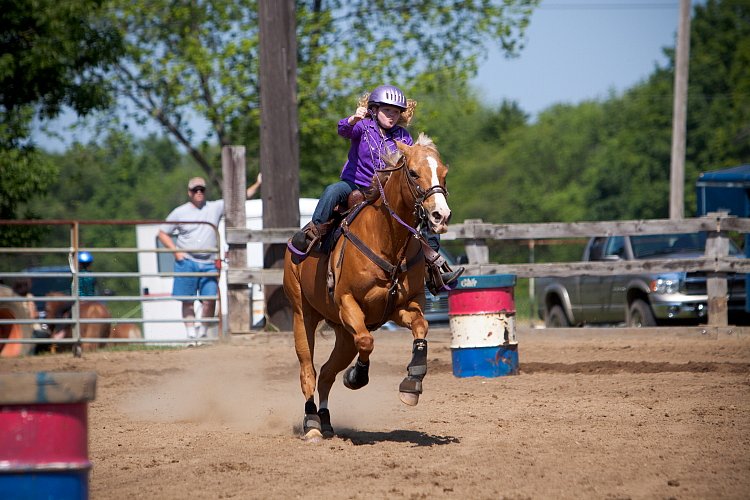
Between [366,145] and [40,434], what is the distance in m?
4.30

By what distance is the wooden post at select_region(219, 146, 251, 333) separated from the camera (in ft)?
49.5

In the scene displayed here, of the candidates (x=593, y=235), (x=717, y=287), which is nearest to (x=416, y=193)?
(x=593, y=235)

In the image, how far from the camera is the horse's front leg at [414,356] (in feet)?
23.4

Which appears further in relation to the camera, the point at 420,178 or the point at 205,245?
the point at 205,245

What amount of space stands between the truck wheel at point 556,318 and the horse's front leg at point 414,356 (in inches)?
435

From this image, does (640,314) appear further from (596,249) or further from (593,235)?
(593,235)

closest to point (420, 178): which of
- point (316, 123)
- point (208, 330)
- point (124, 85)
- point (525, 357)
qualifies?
point (525, 357)

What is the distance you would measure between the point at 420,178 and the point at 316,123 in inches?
779

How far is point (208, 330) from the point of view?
16.5m

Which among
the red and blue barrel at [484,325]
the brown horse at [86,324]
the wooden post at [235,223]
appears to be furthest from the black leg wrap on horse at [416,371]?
the brown horse at [86,324]

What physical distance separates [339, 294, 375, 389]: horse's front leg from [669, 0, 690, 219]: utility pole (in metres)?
16.0

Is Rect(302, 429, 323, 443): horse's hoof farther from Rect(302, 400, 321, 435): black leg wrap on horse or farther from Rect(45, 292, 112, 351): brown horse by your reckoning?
Rect(45, 292, 112, 351): brown horse

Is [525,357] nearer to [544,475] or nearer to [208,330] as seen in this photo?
[208,330]

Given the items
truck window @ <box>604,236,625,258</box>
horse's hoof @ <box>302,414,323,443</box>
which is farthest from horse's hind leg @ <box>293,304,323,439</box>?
truck window @ <box>604,236,625,258</box>
